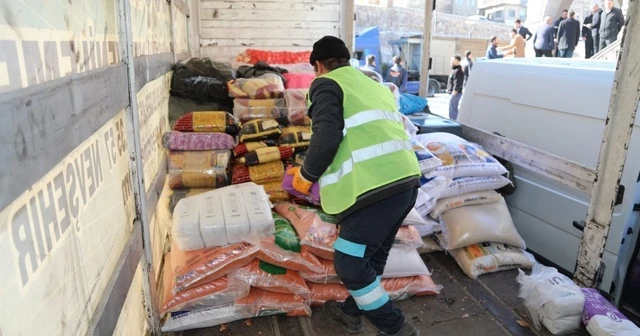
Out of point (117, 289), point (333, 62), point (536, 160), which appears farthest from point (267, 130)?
point (117, 289)

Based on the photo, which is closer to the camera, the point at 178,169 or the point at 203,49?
the point at 178,169

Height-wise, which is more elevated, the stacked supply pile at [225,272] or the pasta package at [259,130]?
the pasta package at [259,130]

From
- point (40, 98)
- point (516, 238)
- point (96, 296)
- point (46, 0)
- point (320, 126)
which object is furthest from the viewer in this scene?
point (516, 238)

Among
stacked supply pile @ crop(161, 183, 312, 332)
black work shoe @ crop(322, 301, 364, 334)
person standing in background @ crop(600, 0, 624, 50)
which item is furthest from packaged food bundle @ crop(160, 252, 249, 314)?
person standing in background @ crop(600, 0, 624, 50)

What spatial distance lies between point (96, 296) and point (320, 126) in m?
1.23

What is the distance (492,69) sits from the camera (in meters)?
4.18

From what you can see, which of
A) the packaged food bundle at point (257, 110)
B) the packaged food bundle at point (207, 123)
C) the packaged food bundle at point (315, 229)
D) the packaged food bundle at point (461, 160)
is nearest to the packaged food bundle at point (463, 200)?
the packaged food bundle at point (461, 160)

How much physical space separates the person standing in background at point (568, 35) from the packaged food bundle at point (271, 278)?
9.86 m

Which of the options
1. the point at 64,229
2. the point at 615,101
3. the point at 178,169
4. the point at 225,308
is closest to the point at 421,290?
the point at 225,308

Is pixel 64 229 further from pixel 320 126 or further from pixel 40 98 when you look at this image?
pixel 320 126

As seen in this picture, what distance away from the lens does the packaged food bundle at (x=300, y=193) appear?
2.88 metres

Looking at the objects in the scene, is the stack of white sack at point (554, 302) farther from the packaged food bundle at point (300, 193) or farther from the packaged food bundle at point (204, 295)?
the packaged food bundle at point (204, 295)

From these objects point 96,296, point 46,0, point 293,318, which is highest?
point 46,0

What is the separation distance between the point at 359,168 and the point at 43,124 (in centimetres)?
148
